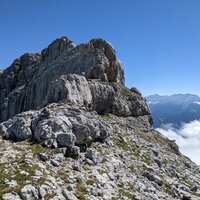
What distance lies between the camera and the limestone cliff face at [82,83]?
63.8 metres

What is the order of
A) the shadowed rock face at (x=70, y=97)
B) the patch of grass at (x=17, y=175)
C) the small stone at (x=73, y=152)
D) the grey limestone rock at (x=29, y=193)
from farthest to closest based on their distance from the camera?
the shadowed rock face at (x=70, y=97)
the small stone at (x=73, y=152)
the patch of grass at (x=17, y=175)
the grey limestone rock at (x=29, y=193)

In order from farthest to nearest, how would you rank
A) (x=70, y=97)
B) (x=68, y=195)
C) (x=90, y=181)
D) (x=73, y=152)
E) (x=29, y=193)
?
(x=70, y=97) < (x=73, y=152) < (x=90, y=181) < (x=68, y=195) < (x=29, y=193)

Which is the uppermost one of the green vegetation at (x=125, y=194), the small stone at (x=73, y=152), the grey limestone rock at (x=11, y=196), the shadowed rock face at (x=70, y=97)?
the shadowed rock face at (x=70, y=97)

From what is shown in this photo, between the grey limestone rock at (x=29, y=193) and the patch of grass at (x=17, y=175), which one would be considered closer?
the grey limestone rock at (x=29, y=193)

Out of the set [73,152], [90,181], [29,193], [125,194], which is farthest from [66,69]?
[29,193]

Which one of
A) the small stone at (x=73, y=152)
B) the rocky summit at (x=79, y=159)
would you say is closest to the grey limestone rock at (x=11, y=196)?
the rocky summit at (x=79, y=159)

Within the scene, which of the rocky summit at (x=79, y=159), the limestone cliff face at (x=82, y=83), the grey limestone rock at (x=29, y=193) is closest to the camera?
the grey limestone rock at (x=29, y=193)

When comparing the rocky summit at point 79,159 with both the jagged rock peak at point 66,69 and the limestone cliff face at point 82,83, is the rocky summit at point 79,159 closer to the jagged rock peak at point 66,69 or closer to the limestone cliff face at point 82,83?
the limestone cliff face at point 82,83

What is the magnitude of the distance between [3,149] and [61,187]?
10142 mm

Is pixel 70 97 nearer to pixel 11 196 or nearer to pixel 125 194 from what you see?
pixel 125 194

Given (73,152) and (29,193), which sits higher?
(73,152)

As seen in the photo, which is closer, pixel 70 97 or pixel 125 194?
pixel 125 194

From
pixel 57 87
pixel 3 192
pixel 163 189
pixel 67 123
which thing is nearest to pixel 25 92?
pixel 57 87

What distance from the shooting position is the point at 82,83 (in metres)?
68.2
